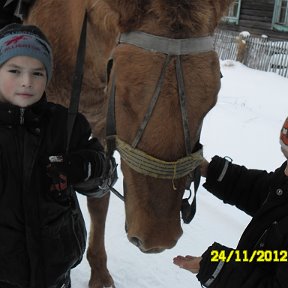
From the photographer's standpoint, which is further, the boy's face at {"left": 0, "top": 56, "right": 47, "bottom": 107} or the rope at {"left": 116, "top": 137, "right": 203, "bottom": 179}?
the boy's face at {"left": 0, "top": 56, "right": 47, "bottom": 107}

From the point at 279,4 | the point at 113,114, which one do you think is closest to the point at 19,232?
the point at 113,114

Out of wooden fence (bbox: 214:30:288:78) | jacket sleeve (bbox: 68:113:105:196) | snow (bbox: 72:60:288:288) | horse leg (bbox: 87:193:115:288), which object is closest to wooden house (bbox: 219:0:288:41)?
wooden fence (bbox: 214:30:288:78)

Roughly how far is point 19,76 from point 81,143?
18.6 inches

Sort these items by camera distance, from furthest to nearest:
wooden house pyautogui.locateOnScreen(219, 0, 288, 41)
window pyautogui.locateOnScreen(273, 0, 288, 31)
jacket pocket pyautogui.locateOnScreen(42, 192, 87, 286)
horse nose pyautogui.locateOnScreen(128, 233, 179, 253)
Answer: wooden house pyautogui.locateOnScreen(219, 0, 288, 41), window pyautogui.locateOnScreen(273, 0, 288, 31), jacket pocket pyautogui.locateOnScreen(42, 192, 87, 286), horse nose pyautogui.locateOnScreen(128, 233, 179, 253)

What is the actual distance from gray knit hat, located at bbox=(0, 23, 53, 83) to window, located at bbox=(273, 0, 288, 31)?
14.3m

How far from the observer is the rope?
1577 millimetres

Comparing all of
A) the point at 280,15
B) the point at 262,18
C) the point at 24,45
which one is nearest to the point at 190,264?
the point at 24,45

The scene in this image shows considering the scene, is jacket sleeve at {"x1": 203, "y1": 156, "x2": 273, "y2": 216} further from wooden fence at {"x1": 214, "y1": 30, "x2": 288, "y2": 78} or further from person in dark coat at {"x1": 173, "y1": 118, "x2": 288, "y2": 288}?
wooden fence at {"x1": 214, "y1": 30, "x2": 288, "y2": 78}

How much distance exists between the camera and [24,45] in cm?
175

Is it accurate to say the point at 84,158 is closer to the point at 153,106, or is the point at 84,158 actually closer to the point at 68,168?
the point at 68,168

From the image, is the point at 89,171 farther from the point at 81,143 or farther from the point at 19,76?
the point at 19,76

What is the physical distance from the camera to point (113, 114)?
1.71m

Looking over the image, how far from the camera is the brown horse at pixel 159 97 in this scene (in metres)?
1.54

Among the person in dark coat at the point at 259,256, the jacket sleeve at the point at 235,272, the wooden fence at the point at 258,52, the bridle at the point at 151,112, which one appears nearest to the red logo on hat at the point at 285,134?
the person in dark coat at the point at 259,256
